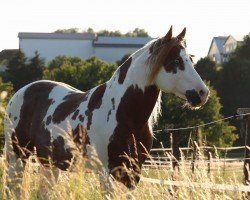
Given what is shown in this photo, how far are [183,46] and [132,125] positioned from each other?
0.91 m

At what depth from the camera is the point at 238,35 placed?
128625mm

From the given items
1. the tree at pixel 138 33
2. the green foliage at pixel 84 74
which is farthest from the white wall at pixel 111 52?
the green foliage at pixel 84 74

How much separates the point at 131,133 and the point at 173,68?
750 millimetres

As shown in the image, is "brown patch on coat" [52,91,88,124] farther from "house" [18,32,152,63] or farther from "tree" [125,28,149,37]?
"tree" [125,28,149,37]

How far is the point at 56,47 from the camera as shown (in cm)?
13262

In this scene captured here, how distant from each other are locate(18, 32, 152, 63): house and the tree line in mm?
53117

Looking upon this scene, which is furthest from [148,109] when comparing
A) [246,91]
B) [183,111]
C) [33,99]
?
[246,91]

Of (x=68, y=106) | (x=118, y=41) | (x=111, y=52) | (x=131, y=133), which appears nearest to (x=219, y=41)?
(x=118, y=41)

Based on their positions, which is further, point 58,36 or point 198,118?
point 58,36

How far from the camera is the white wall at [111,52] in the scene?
13462 cm

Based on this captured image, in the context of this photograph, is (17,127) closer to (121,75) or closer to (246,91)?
(121,75)

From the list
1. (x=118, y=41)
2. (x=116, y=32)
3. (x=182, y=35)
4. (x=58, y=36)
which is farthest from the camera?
(x=116, y=32)

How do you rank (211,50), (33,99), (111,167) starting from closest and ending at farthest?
(111,167) → (33,99) → (211,50)

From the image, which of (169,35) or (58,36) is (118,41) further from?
(169,35)
